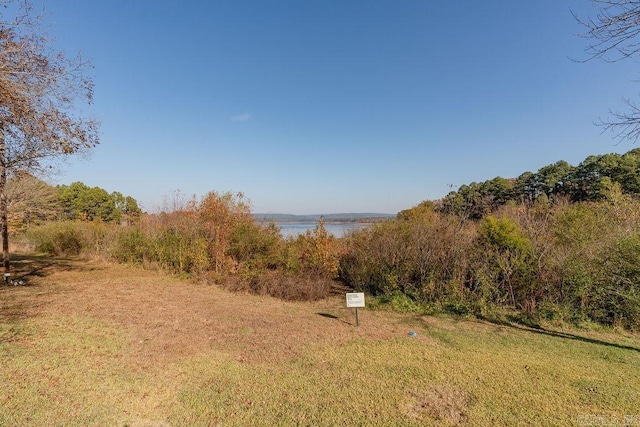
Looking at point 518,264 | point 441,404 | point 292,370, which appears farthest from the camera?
point 518,264

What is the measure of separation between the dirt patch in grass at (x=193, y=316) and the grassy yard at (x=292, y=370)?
0.04 meters

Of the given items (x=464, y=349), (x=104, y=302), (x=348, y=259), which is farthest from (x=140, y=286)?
(x=464, y=349)

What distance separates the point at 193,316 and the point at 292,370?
3.04m

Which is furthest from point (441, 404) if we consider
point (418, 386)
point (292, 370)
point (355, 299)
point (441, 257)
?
point (441, 257)

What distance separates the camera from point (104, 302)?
634 centimetres

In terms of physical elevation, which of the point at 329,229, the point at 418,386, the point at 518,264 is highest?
the point at 329,229

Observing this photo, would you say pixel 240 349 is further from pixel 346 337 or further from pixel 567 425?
pixel 567 425

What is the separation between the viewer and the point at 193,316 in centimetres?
580

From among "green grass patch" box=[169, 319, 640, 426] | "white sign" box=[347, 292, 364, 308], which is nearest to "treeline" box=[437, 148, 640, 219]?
"white sign" box=[347, 292, 364, 308]

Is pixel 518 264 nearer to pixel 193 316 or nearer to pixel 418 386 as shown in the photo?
pixel 418 386

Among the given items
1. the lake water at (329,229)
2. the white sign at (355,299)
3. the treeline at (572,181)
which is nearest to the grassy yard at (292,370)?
the white sign at (355,299)

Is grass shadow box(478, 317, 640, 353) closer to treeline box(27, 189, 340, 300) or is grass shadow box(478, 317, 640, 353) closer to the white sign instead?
the white sign

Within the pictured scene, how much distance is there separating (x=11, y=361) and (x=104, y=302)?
309 centimetres

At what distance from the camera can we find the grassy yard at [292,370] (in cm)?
274
